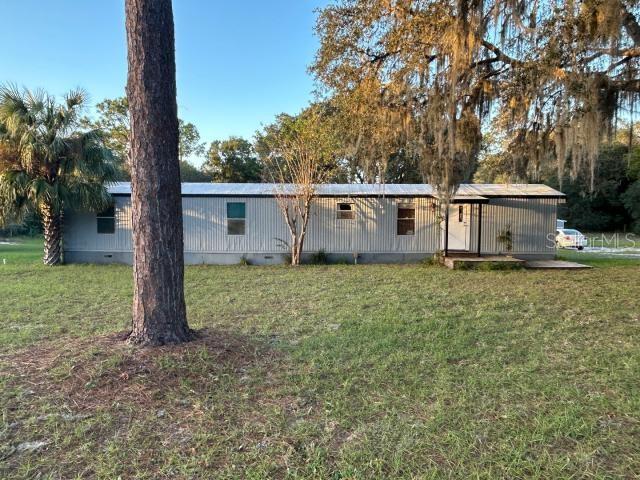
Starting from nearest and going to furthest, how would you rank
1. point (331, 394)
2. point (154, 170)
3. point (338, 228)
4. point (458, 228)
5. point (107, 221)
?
point (331, 394) < point (154, 170) < point (107, 221) < point (338, 228) < point (458, 228)

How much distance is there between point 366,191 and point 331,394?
9.66 m

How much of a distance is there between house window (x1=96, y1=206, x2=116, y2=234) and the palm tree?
105 centimetres

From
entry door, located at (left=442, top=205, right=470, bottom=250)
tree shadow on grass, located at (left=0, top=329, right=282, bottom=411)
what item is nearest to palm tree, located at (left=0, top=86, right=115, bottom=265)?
tree shadow on grass, located at (left=0, top=329, right=282, bottom=411)

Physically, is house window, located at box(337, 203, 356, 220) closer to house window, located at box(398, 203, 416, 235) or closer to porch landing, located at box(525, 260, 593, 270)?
house window, located at box(398, 203, 416, 235)

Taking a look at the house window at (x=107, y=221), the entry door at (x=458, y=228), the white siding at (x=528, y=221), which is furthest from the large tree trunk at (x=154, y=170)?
the white siding at (x=528, y=221)

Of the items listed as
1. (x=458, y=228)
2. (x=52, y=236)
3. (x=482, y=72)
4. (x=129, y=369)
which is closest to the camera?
(x=129, y=369)

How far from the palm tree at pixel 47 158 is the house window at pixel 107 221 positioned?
105 cm

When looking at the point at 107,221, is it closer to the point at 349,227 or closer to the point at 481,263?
the point at 349,227

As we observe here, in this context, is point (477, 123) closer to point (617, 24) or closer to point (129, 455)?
point (617, 24)

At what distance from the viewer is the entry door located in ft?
40.5

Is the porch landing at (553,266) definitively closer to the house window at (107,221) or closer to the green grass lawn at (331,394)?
the green grass lawn at (331,394)

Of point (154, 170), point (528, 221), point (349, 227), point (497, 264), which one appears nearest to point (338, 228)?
point (349, 227)

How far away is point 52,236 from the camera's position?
11.0m

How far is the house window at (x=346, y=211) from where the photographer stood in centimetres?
1206
